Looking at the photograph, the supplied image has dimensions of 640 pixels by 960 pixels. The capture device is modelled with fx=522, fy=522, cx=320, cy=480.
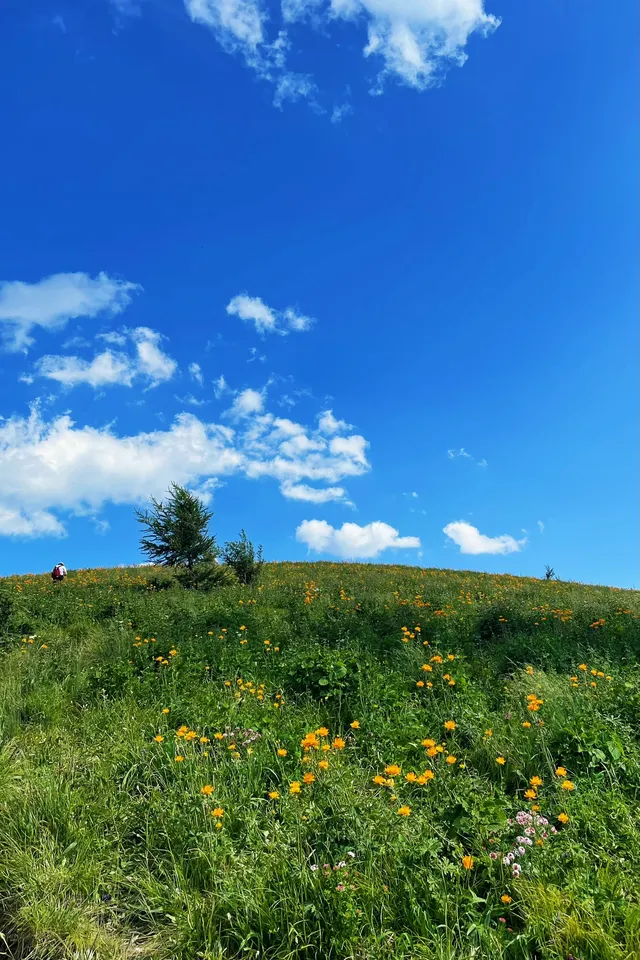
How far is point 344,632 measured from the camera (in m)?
8.79

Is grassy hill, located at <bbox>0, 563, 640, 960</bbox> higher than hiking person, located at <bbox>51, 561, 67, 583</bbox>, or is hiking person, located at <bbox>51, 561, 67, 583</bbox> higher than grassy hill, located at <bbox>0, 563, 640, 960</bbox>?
hiking person, located at <bbox>51, 561, 67, 583</bbox>

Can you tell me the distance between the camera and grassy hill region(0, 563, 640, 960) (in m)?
3.18

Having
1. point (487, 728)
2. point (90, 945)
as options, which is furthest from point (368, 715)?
point (90, 945)

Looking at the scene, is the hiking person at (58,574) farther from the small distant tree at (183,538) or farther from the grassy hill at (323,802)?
the grassy hill at (323,802)

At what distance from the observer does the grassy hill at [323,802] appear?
3182mm

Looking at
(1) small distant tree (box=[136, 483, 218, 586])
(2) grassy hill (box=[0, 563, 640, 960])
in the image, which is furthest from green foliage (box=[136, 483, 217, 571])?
(2) grassy hill (box=[0, 563, 640, 960])

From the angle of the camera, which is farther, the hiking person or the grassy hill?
the hiking person

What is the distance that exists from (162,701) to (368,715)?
2448 millimetres

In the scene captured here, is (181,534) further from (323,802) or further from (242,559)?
(323,802)

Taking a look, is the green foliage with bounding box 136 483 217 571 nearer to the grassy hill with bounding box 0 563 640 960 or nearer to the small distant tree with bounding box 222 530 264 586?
the small distant tree with bounding box 222 530 264 586

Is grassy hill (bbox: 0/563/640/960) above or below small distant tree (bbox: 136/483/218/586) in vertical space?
below

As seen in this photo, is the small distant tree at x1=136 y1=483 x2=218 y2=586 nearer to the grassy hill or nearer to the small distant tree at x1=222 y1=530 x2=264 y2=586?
the small distant tree at x1=222 y1=530 x2=264 y2=586

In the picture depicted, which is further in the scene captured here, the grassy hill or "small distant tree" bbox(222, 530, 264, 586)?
"small distant tree" bbox(222, 530, 264, 586)

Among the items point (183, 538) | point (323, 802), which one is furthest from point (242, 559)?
point (323, 802)
